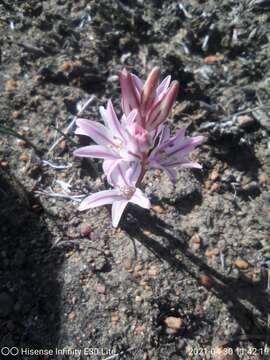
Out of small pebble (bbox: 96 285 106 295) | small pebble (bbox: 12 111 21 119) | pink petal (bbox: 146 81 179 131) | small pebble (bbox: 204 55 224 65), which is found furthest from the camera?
small pebble (bbox: 204 55 224 65)

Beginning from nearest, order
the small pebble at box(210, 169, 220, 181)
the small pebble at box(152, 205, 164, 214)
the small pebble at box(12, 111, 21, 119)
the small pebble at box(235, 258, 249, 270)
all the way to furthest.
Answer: the small pebble at box(235, 258, 249, 270) < the small pebble at box(152, 205, 164, 214) < the small pebble at box(210, 169, 220, 181) < the small pebble at box(12, 111, 21, 119)

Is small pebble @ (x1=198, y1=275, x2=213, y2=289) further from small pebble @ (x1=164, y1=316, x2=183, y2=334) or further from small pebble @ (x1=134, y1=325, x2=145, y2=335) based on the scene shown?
small pebble @ (x1=134, y1=325, x2=145, y2=335)

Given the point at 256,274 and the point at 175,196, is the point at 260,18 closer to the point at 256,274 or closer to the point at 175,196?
the point at 175,196

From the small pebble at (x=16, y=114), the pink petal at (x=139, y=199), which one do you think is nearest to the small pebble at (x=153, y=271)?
the pink petal at (x=139, y=199)

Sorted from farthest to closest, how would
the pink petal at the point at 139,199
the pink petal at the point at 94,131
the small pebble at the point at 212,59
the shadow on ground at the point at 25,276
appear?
the small pebble at the point at 212,59
the shadow on ground at the point at 25,276
the pink petal at the point at 94,131
the pink petal at the point at 139,199

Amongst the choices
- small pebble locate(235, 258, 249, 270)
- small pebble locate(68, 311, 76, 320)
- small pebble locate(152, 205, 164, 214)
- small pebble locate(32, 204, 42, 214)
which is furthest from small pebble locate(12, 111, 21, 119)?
small pebble locate(235, 258, 249, 270)

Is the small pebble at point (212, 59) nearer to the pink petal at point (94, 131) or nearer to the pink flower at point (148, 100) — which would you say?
the pink flower at point (148, 100)

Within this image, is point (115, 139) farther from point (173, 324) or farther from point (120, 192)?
point (173, 324)

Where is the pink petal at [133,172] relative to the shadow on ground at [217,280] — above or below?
above

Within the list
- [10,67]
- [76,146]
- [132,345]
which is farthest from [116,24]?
[132,345]
